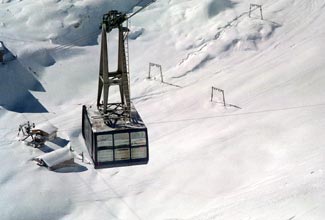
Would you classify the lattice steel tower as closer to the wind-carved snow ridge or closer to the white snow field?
the white snow field

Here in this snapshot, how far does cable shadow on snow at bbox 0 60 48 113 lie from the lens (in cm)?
3672

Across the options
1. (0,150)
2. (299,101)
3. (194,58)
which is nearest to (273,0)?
(194,58)

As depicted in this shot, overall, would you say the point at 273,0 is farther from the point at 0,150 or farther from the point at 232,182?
the point at 0,150

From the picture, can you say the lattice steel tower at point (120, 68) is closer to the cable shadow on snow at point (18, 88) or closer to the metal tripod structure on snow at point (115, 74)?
the metal tripod structure on snow at point (115, 74)

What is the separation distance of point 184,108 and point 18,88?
1217 centimetres

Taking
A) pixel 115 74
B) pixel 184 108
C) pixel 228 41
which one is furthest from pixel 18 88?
pixel 228 41

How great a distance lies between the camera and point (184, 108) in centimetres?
3575

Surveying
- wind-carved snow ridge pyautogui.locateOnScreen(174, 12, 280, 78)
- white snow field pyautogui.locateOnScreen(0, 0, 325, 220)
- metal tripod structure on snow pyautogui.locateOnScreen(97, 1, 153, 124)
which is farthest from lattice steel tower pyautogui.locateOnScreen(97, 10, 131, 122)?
wind-carved snow ridge pyautogui.locateOnScreen(174, 12, 280, 78)

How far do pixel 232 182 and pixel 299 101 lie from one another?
8975 millimetres

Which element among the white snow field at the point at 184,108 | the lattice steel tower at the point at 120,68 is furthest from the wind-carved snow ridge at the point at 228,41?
the lattice steel tower at the point at 120,68

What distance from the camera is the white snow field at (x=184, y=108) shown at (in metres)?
26.8

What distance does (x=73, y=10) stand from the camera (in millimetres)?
45438

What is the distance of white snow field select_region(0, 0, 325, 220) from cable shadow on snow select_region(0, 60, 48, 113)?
0.28 ft

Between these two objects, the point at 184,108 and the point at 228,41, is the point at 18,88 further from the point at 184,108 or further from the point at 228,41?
the point at 228,41
